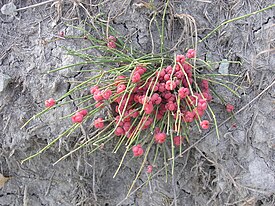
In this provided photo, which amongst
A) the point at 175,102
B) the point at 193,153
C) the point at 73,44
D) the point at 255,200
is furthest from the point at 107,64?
the point at 255,200

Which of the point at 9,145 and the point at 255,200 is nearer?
the point at 255,200

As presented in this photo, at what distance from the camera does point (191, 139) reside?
6.53 ft

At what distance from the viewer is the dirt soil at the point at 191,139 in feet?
6.51

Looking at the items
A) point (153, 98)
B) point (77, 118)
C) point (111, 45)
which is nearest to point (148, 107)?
point (153, 98)

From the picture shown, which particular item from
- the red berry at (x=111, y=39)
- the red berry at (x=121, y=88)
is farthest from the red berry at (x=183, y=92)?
the red berry at (x=111, y=39)

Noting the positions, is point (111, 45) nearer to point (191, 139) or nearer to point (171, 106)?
point (171, 106)

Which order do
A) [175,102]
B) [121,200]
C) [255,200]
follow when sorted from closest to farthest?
[175,102]
[255,200]
[121,200]

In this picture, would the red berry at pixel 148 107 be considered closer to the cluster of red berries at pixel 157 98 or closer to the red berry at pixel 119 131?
the cluster of red berries at pixel 157 98

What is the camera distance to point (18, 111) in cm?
210

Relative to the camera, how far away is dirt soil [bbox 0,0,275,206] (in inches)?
78.1

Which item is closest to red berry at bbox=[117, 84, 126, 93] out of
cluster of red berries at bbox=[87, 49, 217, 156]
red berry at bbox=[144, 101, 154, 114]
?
cluster of red berries at bbox=[87, 49, 217, 156]

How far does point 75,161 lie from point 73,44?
1.93 ft

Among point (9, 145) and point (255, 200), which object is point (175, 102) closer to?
point (255, 200)

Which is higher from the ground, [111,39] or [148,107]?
[111,39]
